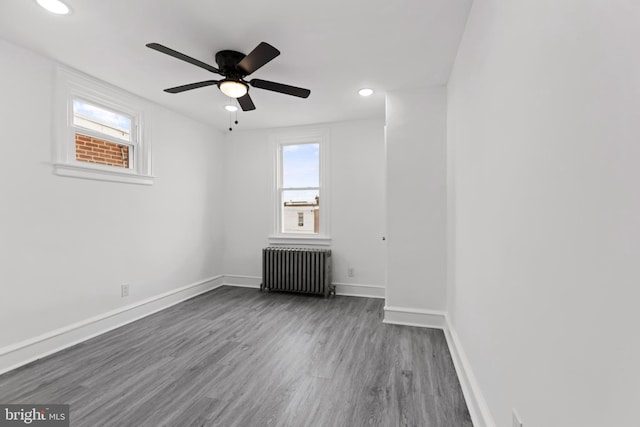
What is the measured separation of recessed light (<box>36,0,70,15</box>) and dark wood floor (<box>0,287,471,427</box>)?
260 cm

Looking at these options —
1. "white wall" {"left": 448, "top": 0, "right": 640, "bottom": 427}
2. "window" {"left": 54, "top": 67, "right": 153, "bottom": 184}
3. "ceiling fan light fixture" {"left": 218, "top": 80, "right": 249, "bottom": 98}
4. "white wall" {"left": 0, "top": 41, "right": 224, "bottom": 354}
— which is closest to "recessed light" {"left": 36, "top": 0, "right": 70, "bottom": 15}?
"white wall" {"left": 0, "top": 41, "right": 224, "bottom": 354}

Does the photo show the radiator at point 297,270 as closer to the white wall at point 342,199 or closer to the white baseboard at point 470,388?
the white wall at point 342,199

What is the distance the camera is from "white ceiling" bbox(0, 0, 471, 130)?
1.92 metres

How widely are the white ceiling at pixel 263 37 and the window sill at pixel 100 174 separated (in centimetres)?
93

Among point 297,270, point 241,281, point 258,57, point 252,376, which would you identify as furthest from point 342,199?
point 252,376

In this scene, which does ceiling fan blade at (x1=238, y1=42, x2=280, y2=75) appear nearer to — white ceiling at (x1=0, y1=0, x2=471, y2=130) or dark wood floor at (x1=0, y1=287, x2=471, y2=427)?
white ceiling at (x1=0, y1=0, x2=471, y2=130)

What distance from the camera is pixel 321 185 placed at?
4473 mm

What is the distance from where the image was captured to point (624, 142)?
59cm

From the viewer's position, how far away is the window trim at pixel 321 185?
14.5 feet

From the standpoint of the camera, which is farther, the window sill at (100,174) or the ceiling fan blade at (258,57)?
the window sill at (100,174)

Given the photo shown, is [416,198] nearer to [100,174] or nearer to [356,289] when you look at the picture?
[356,289]

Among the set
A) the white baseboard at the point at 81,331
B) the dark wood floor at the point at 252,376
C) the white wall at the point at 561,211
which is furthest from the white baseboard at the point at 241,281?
the white wall at the point at 561,211

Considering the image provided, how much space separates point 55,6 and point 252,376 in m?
2.89

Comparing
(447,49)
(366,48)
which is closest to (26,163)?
(366,48)
